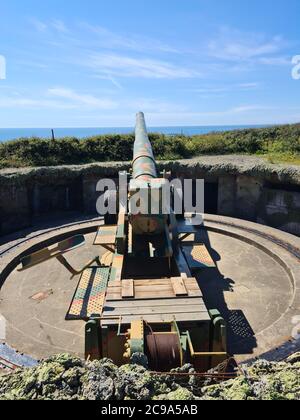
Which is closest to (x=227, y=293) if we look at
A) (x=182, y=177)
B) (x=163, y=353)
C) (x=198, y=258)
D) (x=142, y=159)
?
(x=198, y=258)

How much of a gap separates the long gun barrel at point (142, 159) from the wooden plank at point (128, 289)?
2104mm

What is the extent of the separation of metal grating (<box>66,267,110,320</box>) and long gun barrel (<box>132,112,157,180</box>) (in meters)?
2.03

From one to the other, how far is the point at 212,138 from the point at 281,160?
4.99m

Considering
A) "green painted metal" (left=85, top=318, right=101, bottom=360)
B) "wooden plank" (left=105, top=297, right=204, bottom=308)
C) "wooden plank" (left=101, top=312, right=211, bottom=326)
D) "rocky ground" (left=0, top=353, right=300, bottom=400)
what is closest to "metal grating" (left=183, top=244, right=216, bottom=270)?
"wooden plank" (left=105, top=297, right=204, bottom=308)

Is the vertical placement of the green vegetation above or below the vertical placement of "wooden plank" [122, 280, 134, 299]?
above

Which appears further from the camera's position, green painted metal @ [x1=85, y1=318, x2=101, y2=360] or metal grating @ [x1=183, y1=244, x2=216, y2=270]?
metal grating @ [x1=183, y1=244, x2=216, y2=270]

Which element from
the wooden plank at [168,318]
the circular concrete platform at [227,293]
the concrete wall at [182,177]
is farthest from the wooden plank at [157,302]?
the concrete wall at [182,177]

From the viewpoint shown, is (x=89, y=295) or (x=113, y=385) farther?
(x=89, y=295)

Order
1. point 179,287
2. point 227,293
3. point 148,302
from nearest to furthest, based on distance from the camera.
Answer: point 148,302, point 179,287, point 227,293

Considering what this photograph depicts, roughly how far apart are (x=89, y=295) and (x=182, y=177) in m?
8.19

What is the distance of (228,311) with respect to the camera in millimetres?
6633

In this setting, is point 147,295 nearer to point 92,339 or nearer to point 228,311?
point 92,339

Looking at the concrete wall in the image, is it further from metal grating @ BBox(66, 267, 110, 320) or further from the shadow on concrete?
metal grating @ BBox(66, 267, 110, 320)

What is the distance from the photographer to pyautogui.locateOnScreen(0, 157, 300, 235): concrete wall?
11.4m
